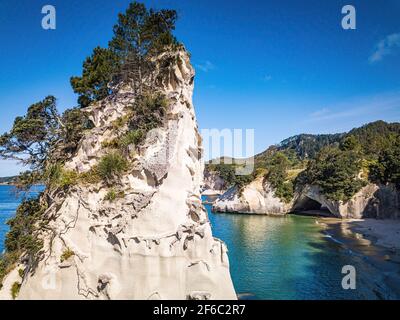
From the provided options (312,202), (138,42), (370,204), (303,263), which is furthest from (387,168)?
(138,42)

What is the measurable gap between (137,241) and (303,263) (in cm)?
2082

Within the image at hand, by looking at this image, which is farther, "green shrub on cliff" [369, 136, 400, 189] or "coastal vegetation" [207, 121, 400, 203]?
"coastal vegetation" [207, 121, 400, 203]

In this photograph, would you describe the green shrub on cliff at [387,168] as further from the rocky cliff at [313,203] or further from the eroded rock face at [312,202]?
the eroded rock face at [312,202]

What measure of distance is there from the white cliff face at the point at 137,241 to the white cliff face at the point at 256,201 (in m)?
51.3

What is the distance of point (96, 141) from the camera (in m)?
22.0

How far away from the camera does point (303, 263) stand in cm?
3092

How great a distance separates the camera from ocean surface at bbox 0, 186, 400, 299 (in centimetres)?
Answer: 2369

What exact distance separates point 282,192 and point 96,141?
54.7 meters

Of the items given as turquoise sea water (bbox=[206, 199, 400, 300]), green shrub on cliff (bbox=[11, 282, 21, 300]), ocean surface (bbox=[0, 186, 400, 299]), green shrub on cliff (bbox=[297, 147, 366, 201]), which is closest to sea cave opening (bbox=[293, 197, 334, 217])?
green shrub on cliff (bbox=[297, 147, 366, 201])

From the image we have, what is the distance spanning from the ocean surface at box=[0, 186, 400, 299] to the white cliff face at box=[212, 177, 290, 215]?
17.4m

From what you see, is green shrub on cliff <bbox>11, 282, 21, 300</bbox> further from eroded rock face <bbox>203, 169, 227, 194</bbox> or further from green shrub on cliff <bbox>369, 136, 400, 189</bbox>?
eroded rock face <bbox>203, 169, 227, 194</bbox>

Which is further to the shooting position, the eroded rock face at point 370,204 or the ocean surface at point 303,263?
the eroded rock face at point 370,204

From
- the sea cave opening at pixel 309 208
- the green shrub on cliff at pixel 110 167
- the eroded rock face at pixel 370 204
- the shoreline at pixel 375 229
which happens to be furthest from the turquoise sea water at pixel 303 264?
the sea cave opening at pixel 309 208

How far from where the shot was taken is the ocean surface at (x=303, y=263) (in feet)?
77.7
